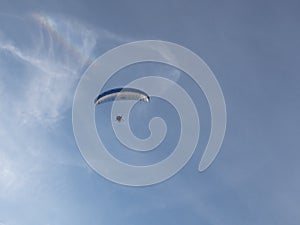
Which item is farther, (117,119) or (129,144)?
(117,119)

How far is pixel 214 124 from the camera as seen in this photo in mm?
81125

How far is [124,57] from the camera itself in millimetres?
72562

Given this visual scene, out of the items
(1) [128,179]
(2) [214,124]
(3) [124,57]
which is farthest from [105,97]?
(2) [214,124]

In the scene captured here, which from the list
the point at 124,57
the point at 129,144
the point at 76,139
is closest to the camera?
the point at 124,57

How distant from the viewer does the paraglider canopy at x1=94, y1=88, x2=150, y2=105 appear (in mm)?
79750

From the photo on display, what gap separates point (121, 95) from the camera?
80375 millimetres

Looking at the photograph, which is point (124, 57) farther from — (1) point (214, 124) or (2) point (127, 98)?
(1) point (214, 124)

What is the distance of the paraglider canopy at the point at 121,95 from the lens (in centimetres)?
7975

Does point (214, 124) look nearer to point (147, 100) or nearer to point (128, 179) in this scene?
point (147, 100)

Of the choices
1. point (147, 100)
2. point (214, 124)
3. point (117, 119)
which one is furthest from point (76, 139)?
point (214, 124)

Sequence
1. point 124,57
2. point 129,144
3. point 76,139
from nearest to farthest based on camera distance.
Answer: point 124,57, point 129,144, point 76,139

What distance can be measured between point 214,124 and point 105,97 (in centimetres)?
2655

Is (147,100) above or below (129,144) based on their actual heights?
above

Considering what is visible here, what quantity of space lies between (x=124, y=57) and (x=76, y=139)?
81.2 feet
